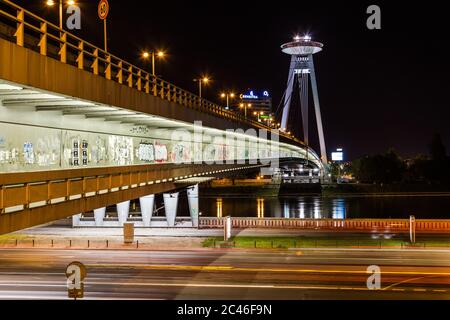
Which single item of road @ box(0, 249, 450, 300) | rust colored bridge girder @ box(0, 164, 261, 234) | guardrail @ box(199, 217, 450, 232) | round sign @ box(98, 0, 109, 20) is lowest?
road @ box(0, 249, 450, 300)

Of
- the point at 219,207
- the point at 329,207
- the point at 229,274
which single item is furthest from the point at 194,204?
the point at 329,207

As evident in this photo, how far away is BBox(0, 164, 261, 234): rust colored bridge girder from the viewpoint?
35.4ft

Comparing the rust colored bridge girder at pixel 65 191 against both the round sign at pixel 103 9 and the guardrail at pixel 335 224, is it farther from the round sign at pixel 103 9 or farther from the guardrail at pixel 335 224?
the guardrail at pixel 335 224

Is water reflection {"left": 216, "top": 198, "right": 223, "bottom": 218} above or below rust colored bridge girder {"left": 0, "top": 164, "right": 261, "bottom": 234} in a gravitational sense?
below

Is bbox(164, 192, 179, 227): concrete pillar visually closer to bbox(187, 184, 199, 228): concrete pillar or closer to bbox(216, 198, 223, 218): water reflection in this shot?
bbox(187, 184, 199, 228): concrete pillar

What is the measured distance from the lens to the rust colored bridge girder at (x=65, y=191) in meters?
10.8

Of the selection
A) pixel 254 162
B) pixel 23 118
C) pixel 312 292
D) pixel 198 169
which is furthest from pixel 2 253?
pixel 254 162

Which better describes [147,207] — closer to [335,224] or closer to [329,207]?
[335,224]

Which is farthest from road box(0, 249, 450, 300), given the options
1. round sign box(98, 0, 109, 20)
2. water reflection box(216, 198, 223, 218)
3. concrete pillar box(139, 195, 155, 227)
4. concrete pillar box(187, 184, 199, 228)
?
water reflection box(216, 198, 223, 218)

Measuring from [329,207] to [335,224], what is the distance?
34095 mm

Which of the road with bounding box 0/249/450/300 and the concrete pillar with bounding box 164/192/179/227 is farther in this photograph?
the concrete pillar with bounding box 164/192/179/227

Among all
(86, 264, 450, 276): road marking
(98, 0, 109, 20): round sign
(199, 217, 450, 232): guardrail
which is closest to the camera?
(98, 0, 109, 20): round sign

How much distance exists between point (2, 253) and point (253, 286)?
16187 mm

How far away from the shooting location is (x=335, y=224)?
43.5m
